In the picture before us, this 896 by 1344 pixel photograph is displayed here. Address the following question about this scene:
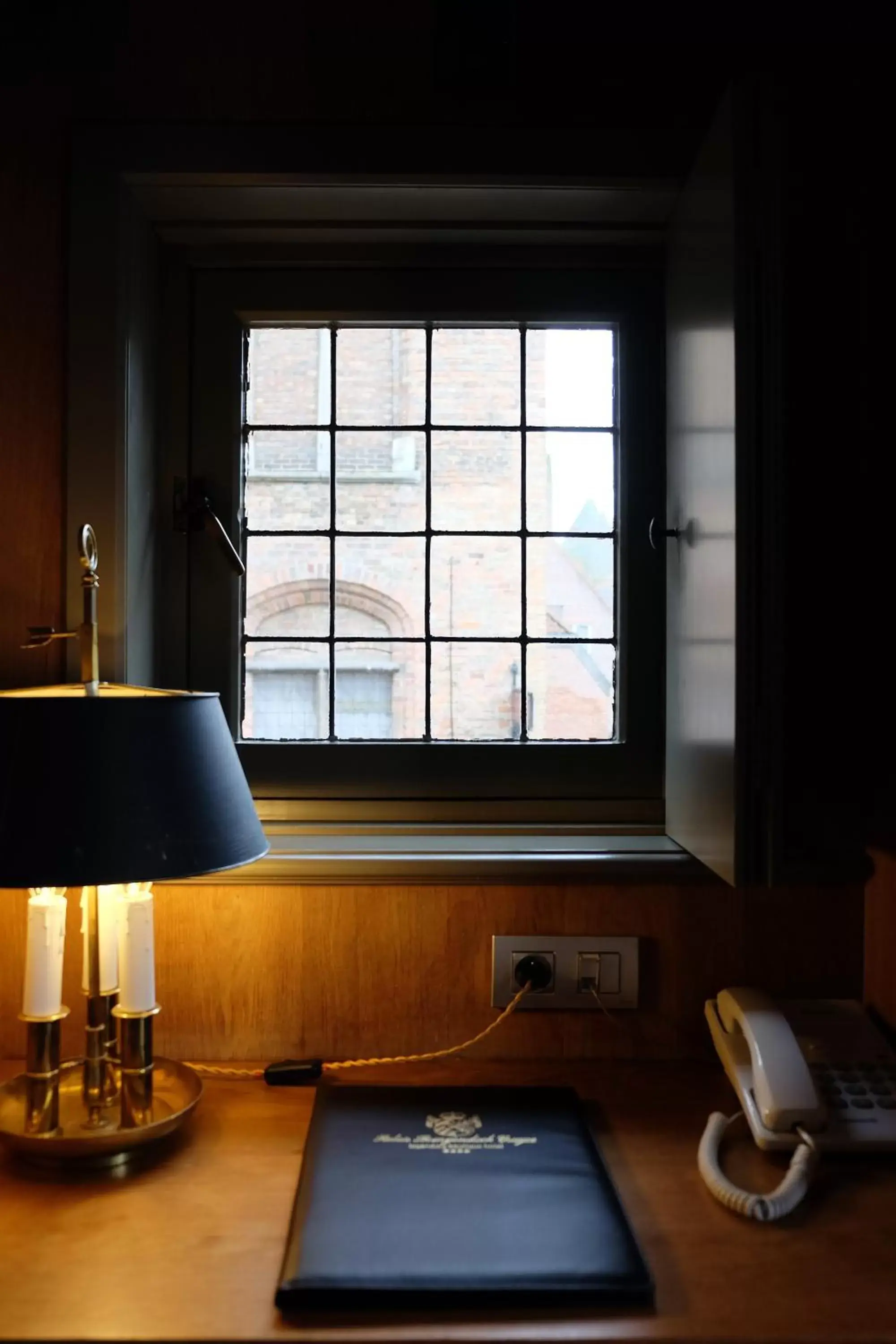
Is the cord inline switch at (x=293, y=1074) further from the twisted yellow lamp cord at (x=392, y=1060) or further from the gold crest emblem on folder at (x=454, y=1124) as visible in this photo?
the gold crest emblem on folder at (x=454, y=1124)

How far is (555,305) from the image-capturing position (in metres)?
1.54

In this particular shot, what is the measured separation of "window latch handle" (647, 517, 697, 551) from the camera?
1275mm

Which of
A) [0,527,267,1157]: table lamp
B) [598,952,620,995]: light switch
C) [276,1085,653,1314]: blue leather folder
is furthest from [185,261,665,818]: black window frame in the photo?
[276,1085,653,1314]: blue leather folder

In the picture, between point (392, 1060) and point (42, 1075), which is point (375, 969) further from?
point (42, 1075)

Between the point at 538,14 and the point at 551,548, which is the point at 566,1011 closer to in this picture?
the point at 551,548

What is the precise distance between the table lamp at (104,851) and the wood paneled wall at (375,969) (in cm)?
13

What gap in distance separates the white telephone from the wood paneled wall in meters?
0.12

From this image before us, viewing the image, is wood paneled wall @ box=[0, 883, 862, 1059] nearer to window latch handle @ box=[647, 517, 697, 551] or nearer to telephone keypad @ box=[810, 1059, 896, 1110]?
telephone keypad @ box=[810, 1059, 896, 1110]

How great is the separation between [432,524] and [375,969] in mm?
718

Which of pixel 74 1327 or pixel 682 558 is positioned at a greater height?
pixel 682 558

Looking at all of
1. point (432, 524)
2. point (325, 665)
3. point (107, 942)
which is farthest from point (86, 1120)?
point (432, 524)

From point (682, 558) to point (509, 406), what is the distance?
0.44m

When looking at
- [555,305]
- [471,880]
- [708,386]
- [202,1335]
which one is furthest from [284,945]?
[555,305]

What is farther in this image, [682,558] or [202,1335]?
[682,558]
